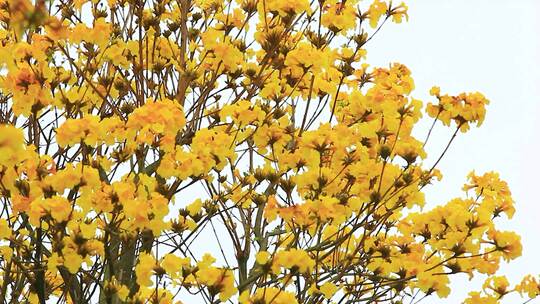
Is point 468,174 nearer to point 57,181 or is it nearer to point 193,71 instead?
point 193,71

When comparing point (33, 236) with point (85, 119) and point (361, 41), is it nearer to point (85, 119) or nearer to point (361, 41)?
point (85, 119)

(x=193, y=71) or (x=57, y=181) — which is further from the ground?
(x=193, y=71)

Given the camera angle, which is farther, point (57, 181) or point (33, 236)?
point (33, 236)

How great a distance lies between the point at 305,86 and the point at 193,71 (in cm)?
74

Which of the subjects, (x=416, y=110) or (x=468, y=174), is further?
(x=468, y=174)

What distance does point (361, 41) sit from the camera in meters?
4.18

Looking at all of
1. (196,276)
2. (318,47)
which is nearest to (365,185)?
(318,47)

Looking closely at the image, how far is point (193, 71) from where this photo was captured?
13.9 feet

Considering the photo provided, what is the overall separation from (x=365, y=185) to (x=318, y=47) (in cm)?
84

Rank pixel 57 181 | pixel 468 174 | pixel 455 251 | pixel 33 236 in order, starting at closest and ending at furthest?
pixel 57 181
pixel 455 251
pixel 33 236
pixel 468 174

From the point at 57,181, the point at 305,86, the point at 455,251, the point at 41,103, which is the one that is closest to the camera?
the point at 57,181

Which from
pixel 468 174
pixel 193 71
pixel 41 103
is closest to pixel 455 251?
pixel 468 174

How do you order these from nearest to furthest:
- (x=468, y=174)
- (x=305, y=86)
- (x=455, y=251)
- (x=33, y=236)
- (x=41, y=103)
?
(x=41, y=103), (x=455, y=251), (x=33, y=236), (x=305, y=86), (x=468, y=174)

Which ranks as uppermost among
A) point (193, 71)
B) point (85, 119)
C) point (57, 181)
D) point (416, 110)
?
point (193, 71)
